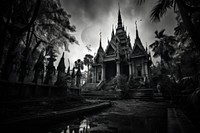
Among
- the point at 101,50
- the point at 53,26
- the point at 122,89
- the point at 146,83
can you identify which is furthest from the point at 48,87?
the point at 101,50

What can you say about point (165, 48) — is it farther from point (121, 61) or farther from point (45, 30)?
point (45, 30)

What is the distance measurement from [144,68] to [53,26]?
61.2 ft

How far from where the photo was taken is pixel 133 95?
1458 centimetres

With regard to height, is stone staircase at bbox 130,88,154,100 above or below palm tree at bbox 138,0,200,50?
below

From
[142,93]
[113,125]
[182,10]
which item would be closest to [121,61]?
[142,93]

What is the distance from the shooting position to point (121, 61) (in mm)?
23969

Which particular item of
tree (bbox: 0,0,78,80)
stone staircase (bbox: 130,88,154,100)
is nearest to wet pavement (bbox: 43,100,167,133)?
tree (bbox: 0,0,78,80)

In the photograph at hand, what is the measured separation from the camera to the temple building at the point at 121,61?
21.8m

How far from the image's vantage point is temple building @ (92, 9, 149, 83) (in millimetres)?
21797

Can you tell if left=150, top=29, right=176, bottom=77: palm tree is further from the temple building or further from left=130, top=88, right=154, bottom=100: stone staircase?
left=130, top=88, right=154, bottom=100: stone staircase

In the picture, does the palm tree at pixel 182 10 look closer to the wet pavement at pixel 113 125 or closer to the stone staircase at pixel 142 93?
the wet pavement at pixel 113 125

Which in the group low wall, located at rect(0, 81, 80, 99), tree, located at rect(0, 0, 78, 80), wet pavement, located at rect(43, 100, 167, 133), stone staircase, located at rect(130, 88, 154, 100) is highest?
tree, located at rect(0, 0, 78, 80)

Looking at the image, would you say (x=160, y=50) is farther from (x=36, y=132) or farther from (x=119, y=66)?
(x=36, y=132)

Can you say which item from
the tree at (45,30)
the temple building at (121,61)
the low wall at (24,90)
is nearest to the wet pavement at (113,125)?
the low wall at (24,90)
